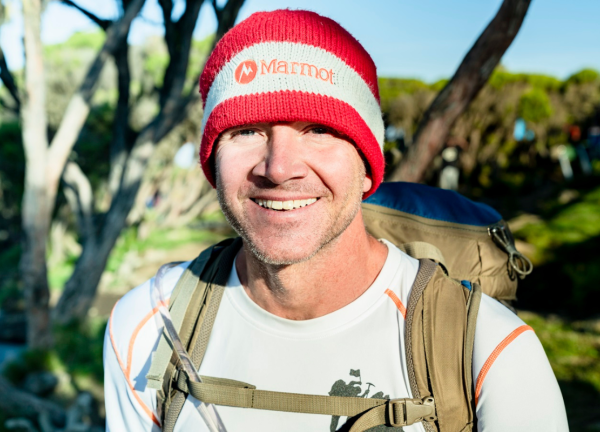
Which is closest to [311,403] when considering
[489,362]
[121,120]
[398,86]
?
[489,362]

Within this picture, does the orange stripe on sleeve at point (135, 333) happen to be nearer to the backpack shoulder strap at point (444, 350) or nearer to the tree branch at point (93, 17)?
the backpack shoulder strap at point (444, 350)

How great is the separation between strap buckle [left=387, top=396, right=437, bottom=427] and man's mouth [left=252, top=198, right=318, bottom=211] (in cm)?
63

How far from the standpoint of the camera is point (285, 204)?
4.88 ft

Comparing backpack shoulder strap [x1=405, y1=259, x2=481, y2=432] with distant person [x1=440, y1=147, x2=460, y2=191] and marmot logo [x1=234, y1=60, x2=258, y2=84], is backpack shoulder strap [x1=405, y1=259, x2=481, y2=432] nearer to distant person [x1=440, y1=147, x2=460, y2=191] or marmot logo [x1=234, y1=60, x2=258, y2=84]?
marmot logo [x1=234, y1=60, x2=258, y2=84]

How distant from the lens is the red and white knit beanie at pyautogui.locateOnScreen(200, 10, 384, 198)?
1.49 m

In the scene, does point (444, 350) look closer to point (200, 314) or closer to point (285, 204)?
point (285, 204)

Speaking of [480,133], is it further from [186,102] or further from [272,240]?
[272,240]

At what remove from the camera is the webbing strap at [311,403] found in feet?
4.26

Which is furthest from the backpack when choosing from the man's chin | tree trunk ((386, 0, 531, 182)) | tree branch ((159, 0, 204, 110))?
tree branch ((159, 0, 204, 110))

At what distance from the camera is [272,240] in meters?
1.50

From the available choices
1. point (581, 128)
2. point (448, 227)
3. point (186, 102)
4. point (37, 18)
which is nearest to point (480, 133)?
point (581, 128)

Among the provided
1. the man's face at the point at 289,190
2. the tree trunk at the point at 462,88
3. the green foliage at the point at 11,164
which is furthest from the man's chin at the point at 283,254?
the green foliage at the point at 11,164

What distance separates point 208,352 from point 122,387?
0.32m

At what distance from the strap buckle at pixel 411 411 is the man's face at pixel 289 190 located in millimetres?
496
